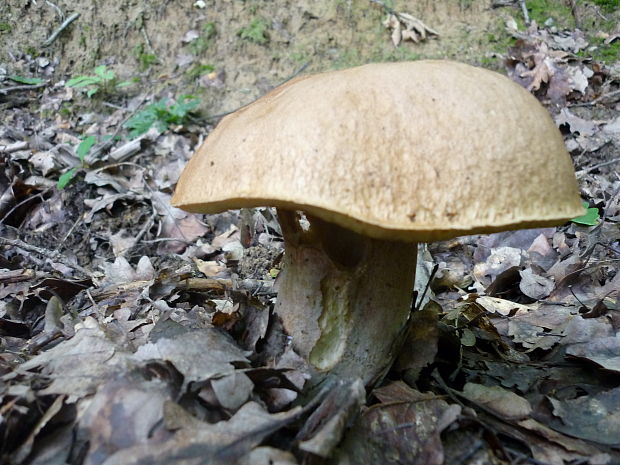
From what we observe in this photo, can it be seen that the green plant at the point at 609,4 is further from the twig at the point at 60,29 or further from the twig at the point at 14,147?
the twig at the point at 14,147

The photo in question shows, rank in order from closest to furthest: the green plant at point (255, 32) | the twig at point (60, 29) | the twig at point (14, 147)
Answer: the twig at point (14, 147)
the twig at point (60, 29)
the green plant at point (255, 32)

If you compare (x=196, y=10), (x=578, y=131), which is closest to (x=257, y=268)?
(x=578, y=131)

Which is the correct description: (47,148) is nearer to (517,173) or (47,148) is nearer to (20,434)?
(20,434)

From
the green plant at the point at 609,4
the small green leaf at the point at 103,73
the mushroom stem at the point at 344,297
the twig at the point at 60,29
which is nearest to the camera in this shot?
the mushroom stem at the point at 344,297

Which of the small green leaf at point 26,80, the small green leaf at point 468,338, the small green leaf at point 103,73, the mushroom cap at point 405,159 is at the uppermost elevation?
the small green leaf at point 103,73

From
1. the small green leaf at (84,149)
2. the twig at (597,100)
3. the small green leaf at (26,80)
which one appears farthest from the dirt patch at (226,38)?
the small green leaf at (84,149)

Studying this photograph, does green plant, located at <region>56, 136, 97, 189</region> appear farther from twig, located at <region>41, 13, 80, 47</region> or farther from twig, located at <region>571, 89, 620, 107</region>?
twig, located at <region>571, 89, 620, 107</region>

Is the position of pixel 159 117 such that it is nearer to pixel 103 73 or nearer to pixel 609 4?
pixel 103 73
